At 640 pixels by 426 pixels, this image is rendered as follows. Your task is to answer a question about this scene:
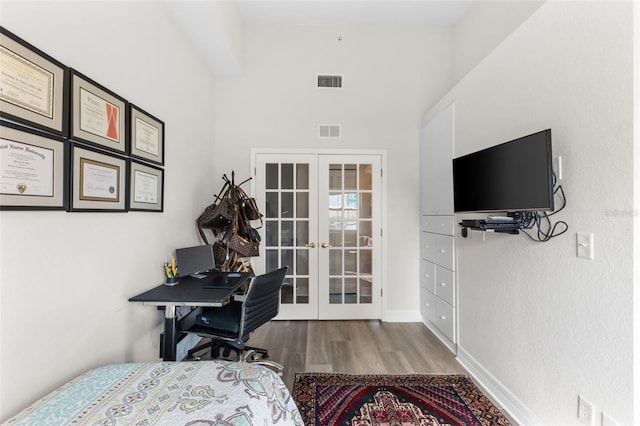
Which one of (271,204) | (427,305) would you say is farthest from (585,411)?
(271,204)

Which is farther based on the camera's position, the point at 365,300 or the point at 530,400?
the point at 365,300

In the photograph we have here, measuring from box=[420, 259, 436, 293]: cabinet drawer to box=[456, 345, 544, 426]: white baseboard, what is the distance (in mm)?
720

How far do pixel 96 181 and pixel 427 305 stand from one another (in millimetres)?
3281

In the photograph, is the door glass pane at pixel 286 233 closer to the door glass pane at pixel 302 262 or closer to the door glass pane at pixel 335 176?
the door glass pane at pixel 302 262

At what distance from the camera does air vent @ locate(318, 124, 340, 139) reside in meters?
3.36

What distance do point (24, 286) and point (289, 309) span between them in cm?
258

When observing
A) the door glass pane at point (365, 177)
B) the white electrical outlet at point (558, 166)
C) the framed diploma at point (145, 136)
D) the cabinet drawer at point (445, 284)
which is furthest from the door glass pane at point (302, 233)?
the white electrical outlet at point (558, 166)

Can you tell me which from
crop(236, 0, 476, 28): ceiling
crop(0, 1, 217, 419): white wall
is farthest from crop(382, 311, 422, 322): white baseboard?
crop(236, 0, 476, 28): ceiling

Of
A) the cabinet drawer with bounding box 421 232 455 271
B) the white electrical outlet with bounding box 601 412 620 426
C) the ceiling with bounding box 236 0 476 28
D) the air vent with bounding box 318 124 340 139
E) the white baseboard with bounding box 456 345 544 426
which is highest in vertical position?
the ceiling with bounding box 236 0 476 28

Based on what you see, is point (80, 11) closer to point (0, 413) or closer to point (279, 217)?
point (0, 413)

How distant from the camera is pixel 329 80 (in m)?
3.38

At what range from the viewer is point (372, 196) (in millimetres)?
3402

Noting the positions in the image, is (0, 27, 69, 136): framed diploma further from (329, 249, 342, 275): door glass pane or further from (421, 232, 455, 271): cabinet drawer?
(421, 232, 455, 271): cabinet drawer

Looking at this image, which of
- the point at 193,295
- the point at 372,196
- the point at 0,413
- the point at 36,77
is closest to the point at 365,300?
the point at 372,196
